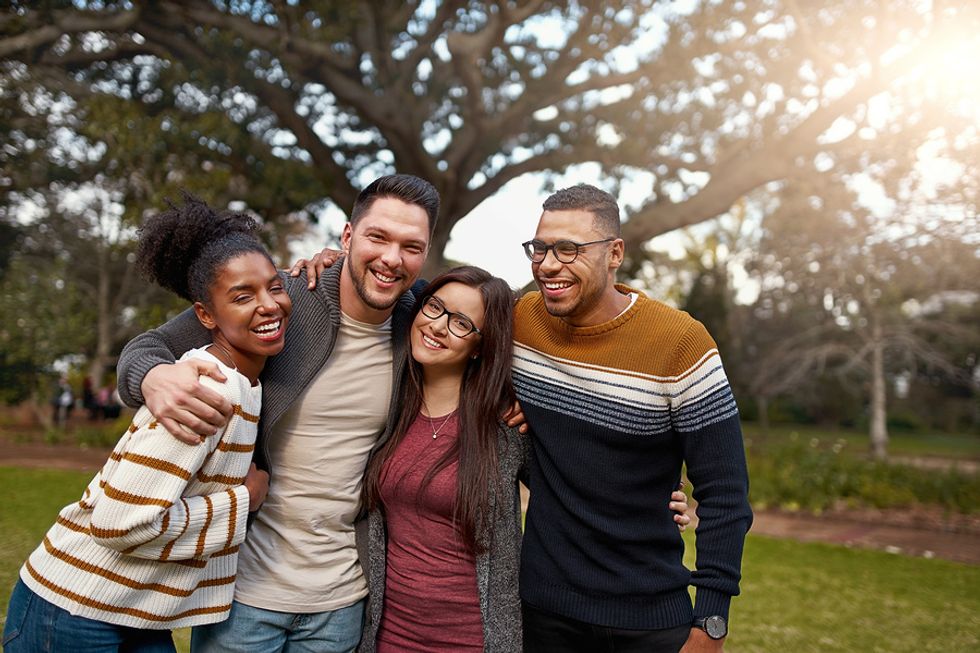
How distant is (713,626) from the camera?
88.3 inches

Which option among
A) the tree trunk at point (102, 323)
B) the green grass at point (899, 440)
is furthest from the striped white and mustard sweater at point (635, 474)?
the green grass at point (899, 440)

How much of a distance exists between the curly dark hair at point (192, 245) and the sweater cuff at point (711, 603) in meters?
1.59

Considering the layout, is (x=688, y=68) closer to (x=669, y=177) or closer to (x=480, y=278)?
(x=669, y=177)

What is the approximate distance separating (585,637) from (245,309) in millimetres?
1432

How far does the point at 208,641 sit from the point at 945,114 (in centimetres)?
990

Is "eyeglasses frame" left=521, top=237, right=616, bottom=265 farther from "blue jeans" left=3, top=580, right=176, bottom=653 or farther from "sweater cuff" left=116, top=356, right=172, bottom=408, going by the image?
"blue jeans" left=3, top=580, right=176, bottom=653

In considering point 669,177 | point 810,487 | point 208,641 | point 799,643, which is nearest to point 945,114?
point 669,177

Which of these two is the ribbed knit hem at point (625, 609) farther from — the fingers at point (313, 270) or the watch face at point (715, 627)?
the fingers at point (313, 270)

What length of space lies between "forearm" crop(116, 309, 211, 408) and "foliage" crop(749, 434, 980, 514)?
934 centimetres

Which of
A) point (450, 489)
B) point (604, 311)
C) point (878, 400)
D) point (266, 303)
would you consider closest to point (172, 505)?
point (266, 303)

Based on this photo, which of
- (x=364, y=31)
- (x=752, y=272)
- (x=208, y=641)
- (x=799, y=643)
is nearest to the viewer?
(x=208, y=641)

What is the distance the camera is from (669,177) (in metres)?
12.0

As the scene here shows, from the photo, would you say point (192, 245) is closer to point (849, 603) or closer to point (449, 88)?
point (849, 603)

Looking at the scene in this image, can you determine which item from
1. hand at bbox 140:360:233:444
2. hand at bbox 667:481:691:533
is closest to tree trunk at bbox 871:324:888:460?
hand at bbox 667:481:691:533
